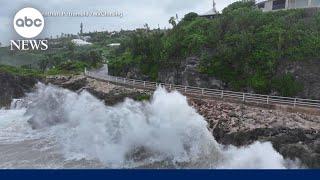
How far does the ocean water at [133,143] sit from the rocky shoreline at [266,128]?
A: 48 centimetres

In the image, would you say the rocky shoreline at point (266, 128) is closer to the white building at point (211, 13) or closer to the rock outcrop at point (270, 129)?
the rock outcrop at point (270, 129)

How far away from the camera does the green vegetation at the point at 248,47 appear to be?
2634 cm

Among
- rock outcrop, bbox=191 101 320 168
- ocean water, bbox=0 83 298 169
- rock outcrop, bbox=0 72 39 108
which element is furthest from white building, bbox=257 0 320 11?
rock outcrop, bbox=0 72 39 108

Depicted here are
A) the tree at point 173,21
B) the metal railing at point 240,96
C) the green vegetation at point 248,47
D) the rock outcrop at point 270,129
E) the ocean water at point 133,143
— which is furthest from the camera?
the tree at point 173,21

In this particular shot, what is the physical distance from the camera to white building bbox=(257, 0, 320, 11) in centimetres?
3497

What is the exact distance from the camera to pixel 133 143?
22.1 meters

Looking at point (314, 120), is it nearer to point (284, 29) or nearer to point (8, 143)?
point (284, 29)

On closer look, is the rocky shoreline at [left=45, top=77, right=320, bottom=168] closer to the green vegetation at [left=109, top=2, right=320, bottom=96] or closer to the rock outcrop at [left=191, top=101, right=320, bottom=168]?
the rock outcrop at [left=191, top=101, right=320, bottom=168]

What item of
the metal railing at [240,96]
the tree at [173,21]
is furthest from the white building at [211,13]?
the metal railing at [240,96]

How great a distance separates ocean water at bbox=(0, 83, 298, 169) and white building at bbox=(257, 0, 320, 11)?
45.4 feet

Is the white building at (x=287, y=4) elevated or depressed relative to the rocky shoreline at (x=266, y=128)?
elevated

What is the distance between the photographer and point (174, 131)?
22109mm

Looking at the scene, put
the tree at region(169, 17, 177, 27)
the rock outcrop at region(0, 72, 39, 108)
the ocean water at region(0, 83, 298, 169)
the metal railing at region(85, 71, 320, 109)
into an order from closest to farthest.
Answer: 1. the ocean water at region(0, 83, 298, 169)
2. the metal railing at region(85, 71, 320, 109)
3. the tree at region(169, 17, 177, 27)
4. the rock outcrop at region(0, 72, 39, 108)

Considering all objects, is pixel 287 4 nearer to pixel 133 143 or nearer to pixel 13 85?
pixel 133 143
